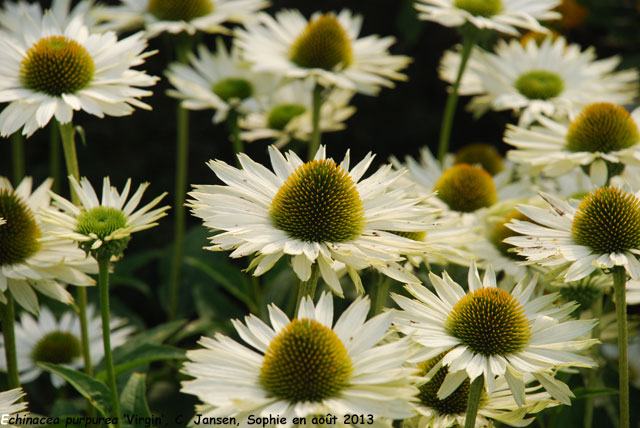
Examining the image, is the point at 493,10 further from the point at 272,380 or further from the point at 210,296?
the point at 272,380

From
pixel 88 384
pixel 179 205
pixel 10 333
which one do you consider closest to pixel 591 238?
pixel 88 384

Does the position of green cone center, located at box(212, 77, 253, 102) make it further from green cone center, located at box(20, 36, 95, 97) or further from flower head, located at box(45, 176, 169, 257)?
flower head, located at box(45, 176, 169, 257)

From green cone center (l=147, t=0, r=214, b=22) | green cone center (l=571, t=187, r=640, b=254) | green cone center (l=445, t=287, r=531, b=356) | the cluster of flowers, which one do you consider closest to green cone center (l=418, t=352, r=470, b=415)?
the cluster of flowers

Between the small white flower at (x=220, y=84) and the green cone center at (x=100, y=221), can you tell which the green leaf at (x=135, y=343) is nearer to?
the green cone center at (x=100, y=221)

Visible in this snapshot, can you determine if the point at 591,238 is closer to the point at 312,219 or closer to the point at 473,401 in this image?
the point at 473,401

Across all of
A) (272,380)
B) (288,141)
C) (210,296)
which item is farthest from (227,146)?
(272,380)

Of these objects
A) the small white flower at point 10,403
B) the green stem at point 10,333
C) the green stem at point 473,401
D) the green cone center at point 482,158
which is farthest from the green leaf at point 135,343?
the green cone center at point 482,158
